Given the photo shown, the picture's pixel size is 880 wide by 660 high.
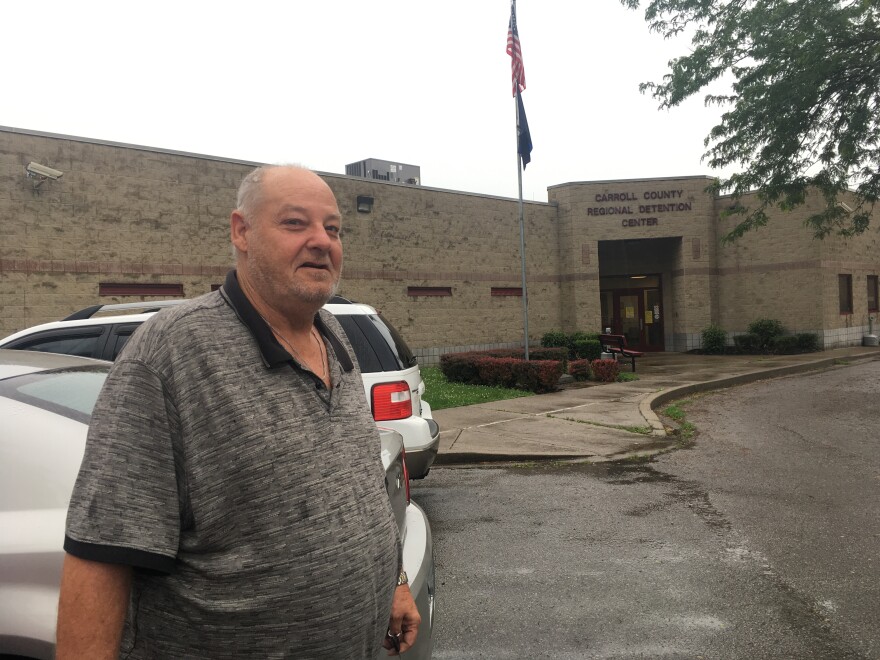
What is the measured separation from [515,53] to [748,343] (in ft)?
43.4

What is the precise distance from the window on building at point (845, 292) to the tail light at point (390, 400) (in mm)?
24001

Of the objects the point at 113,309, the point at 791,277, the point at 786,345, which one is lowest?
the point at 786,345

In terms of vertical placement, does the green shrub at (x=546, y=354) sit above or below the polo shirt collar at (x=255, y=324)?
below

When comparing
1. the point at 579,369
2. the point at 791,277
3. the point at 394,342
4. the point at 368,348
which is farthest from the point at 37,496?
the point at 791,277

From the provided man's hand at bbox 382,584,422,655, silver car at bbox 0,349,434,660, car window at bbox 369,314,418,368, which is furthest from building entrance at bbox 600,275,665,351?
man's hand at bbox 382,584,422,655

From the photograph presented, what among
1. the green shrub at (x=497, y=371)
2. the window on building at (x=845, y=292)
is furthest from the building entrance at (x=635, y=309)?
the green shrub at (x=497, y=371)

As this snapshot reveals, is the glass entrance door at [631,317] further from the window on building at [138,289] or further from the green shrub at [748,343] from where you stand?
the window on building at [138,289]

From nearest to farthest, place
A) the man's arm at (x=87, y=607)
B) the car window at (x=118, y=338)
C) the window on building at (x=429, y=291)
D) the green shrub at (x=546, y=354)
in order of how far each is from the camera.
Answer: the man's arm at (x=87, y=607), the car window at (x=118, y=338), the green shrub at (x=546, y=354), the window on building at (x=429, y=291)

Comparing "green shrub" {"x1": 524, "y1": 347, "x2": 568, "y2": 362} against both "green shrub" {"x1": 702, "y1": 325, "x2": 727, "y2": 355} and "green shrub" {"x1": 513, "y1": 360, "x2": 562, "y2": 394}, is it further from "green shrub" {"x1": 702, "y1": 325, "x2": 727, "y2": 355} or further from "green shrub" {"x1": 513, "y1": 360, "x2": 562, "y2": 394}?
"green shrub" {"x1": 702, "y1": 325, "x2": 727, "y2": 355}

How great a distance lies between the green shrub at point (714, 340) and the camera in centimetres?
2436

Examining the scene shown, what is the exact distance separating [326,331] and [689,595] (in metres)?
3.27

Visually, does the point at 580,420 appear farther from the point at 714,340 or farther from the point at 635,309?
the point at 635,309

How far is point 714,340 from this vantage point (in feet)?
79.9

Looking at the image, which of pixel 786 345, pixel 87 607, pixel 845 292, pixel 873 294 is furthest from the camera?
pixel 873 294
